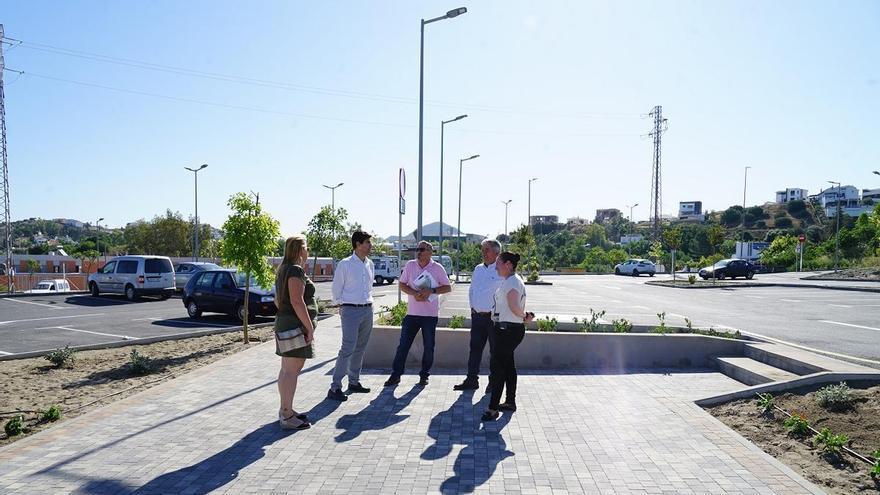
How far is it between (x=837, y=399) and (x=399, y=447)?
158 inches

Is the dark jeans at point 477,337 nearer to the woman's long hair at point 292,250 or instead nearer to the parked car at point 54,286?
the woman's long hair at point 292,250

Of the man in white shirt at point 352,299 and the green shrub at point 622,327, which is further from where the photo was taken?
the green shrub at point 622,327

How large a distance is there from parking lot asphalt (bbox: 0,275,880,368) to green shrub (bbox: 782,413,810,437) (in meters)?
3.50

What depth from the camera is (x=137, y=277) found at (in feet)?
73.9

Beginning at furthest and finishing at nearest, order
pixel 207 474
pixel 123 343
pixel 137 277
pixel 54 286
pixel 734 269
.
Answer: pixel 734 269 < pixel 54 286 < pixel 137 277 < pixel 123 343 < pixel 207 474

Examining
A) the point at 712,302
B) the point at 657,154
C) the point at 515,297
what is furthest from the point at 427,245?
the point at 657,154

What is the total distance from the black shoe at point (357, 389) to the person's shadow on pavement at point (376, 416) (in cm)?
18

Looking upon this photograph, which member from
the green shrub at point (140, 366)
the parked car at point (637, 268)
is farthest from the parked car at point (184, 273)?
the parked car at point (637, 268)

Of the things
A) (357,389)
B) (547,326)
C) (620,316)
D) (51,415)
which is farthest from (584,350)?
(620,316)

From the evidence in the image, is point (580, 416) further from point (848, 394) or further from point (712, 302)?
point (712, 302)

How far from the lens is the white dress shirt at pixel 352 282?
259 inches

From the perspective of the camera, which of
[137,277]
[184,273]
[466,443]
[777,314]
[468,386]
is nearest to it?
[466,443]

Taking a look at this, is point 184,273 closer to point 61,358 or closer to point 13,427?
point 61,358

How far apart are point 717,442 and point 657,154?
7267 cm
